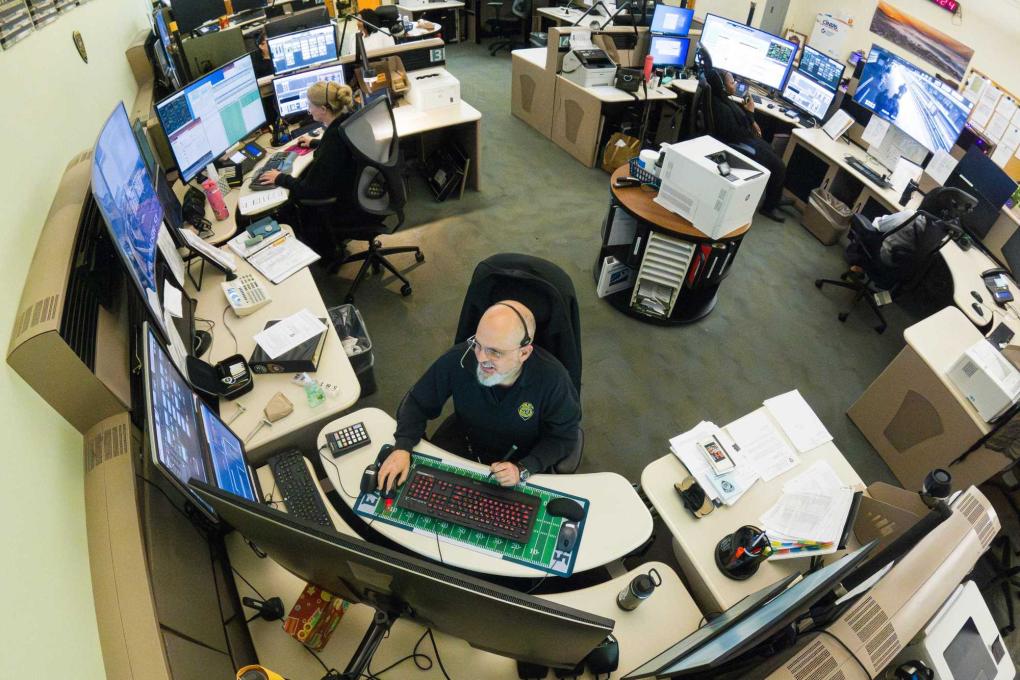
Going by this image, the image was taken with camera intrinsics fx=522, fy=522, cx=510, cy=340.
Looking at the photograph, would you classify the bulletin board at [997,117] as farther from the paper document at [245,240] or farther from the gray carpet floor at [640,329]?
the paper document at [245,240]

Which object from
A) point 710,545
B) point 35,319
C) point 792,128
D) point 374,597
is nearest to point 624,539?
point 710,545

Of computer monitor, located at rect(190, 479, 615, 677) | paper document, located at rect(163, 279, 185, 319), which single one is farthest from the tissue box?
paper document, located at rect(163, 279, 185, 319)

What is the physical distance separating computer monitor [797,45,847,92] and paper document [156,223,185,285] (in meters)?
4.82

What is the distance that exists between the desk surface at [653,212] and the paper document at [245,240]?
2007 mm

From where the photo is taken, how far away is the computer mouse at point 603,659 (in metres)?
1.40

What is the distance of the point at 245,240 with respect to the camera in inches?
105

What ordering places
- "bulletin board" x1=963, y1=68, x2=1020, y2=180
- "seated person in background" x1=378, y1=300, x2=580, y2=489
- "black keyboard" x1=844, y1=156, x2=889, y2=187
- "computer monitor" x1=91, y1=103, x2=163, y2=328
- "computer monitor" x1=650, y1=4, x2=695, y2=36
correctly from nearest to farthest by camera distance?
1. "computer monitor" x1=91, y1=103, x2=163, y2=328
2. "seated person in background" x1=378, y1=300, x2=580, y2=489
3. "bulletin board" x1=963, y1=68, x2=1020, y2=180
4. "black keyboard" x1=844, y1=156, x2=889, y2=187
5. "computer monitor" x1=650, y1=4, x2=695, y2=36

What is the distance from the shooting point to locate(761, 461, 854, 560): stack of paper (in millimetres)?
1690

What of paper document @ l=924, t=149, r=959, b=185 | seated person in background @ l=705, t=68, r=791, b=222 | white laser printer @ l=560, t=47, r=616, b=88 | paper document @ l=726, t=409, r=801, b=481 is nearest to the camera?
paper document @ l=726, t=409, r=801, b=481

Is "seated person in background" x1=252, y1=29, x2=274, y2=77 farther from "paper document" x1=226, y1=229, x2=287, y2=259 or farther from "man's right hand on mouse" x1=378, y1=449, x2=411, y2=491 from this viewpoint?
"man's right hand on mouse" x1=378, y1=449, x2=411, y2=491

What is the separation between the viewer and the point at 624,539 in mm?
1686

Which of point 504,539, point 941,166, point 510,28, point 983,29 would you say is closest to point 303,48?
point 504,539

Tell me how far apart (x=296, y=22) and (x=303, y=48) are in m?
0.26

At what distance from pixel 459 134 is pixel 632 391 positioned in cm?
271
